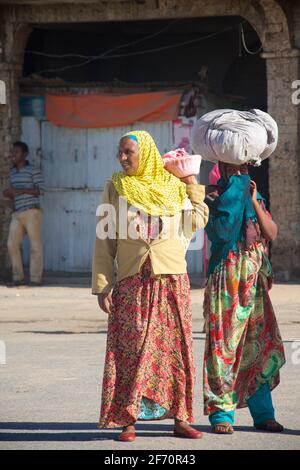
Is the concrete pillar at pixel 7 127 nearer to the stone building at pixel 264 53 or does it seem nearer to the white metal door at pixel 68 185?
the stone building at pixel 264 53

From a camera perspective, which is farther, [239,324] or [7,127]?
[7,127]

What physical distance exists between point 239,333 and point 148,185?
96cm

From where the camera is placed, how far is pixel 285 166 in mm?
16141

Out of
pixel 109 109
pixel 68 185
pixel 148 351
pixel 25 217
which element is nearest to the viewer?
pixel 148 351

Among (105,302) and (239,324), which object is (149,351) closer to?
(105,302)

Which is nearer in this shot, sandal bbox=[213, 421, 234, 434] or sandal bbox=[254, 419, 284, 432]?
sandal bbox=[213, 421, 234, 434]

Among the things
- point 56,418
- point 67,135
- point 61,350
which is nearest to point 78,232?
point 67,135

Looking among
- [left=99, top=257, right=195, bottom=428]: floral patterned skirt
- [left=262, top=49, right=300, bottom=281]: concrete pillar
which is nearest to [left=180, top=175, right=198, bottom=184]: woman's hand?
[left=99, top=257, right=195, bottom=428]: floral patterned skirt

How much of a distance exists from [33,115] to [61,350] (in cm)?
739

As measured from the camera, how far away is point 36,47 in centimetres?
1912

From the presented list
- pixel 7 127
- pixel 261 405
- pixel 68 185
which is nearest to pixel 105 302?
pixel 261 405

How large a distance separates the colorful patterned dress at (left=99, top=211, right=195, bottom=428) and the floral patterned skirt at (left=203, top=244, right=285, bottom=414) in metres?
0.20

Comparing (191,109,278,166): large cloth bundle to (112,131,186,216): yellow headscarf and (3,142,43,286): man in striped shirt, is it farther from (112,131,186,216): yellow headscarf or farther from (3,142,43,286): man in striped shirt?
(3,142,43,286): man in striped shirt

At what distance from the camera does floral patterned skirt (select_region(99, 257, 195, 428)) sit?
6.48 m
